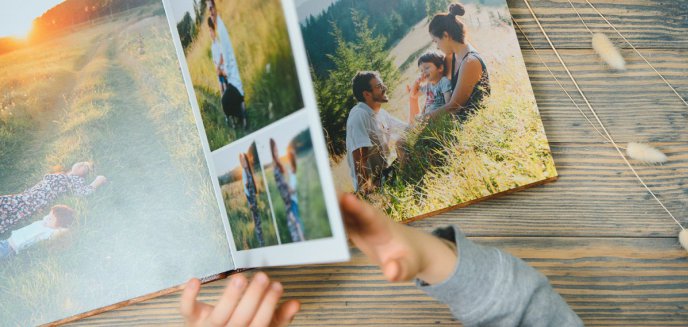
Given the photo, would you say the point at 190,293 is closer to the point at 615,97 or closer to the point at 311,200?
the point at 311,200

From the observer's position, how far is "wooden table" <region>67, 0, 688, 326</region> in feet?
2.10

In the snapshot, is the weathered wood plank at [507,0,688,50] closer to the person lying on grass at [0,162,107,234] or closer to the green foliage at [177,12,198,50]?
the green foliage at [177,12,198,50]

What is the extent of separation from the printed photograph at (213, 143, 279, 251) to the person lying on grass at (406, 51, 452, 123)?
8.4 inches

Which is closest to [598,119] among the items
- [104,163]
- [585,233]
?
[585,233]

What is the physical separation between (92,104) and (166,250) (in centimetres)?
18

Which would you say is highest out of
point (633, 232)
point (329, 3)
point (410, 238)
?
point (329, 3)

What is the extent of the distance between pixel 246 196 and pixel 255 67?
126mm

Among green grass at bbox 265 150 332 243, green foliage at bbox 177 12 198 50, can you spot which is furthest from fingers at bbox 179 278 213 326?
green foliage at bbox 177 12 198 50

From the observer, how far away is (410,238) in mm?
489

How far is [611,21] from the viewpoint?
0.68 m

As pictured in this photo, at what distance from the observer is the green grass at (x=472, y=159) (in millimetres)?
625

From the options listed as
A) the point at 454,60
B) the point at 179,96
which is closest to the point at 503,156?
the point at 454,60

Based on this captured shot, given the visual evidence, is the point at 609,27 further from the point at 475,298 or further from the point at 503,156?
the point at 475,298

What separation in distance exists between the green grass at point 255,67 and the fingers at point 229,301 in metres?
0.14
